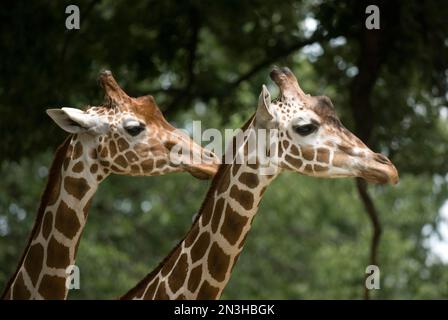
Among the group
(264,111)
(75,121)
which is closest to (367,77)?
(264,111)

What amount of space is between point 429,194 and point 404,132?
8971 millimetres

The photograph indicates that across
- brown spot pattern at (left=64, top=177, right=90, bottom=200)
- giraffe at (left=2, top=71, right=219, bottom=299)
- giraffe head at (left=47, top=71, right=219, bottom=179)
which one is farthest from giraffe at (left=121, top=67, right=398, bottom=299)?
brown spot pattern at (left=64, top=177, right=90, bottom=200)

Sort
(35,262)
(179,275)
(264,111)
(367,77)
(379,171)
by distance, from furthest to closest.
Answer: (367,77), (35,262), (179,275), (264,111), (379,171)

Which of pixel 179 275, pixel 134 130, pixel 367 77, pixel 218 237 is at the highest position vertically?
pixel 367 77

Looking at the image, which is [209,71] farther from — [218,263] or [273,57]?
[218,263]

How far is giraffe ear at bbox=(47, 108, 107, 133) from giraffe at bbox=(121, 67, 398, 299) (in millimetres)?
886

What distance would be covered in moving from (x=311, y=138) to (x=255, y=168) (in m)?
0.40

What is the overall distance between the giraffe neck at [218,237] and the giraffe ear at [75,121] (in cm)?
88

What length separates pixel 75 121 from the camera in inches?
327

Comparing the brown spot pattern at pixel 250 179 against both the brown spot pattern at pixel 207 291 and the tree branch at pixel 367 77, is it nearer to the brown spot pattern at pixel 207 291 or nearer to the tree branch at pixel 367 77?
the brown spot pattern at pixel 207 291

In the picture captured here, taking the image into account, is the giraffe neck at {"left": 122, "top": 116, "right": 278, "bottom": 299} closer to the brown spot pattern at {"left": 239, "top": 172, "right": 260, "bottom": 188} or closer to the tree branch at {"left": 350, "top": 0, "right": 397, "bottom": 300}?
the brown spot pattern at {"left": 239, "top": 172, "right": 260, "bottom": 188}

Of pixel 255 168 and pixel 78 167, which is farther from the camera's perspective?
pixel 78 167

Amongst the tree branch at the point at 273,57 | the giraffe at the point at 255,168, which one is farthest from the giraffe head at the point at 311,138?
the tree branch at the point at 273,57
